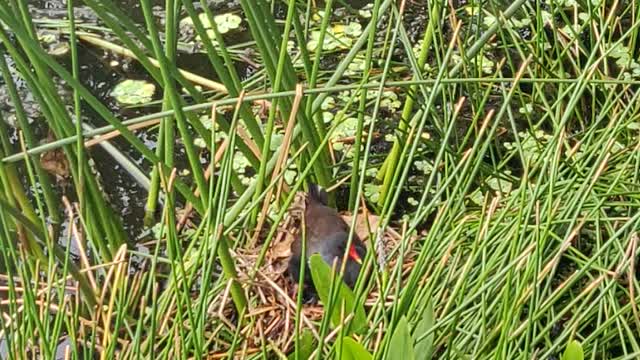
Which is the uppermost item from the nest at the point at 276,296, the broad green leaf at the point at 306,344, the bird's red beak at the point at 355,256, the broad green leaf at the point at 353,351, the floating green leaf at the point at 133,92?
the broad green leaf at the point at 353,351

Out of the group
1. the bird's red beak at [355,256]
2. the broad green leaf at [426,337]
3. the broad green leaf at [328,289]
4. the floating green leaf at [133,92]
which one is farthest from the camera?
the floating green leaf at [133,92]

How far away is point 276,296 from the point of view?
2.03 metres

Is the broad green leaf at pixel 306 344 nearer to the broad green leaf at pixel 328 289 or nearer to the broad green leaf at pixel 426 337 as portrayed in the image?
the broad green leaf at pixel 328 289

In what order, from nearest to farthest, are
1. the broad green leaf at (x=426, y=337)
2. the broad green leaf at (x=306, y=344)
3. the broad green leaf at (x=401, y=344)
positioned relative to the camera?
the broad green leaf at (x=401, y=344) → the broad green leaf at (x=426, y=337) → the broad green leaf at (x=306, y=344)

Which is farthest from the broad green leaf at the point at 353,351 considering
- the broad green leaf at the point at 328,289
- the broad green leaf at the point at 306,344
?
the broad green leaf at the point at 306,344

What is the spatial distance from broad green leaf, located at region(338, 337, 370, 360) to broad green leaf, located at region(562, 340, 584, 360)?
253mm

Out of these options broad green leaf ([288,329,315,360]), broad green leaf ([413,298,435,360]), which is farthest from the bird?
broad green leaf ([413,298,435,360])

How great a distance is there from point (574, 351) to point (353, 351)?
0.28 meters

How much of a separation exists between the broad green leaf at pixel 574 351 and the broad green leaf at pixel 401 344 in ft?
0.64

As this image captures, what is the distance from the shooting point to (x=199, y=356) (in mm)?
1395

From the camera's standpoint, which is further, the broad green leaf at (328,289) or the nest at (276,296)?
the nest at (276,296)

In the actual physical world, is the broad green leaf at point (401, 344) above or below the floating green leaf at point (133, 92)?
above

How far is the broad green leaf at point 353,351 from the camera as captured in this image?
1289 millimetres

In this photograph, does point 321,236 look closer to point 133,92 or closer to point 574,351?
point 574,351
